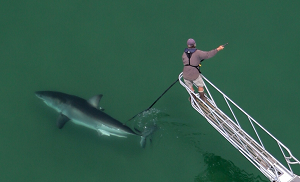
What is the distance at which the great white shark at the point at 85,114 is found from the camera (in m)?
19.5

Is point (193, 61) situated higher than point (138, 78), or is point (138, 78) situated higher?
point (138, 78)

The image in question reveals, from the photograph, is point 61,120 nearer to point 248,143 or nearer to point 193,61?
point 193,61

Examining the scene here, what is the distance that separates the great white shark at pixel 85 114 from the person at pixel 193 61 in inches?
149

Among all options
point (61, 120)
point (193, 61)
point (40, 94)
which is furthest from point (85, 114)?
point (193, 61)

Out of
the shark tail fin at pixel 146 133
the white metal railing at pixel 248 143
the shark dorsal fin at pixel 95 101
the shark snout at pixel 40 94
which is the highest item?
the shark snout at pixel 40 94

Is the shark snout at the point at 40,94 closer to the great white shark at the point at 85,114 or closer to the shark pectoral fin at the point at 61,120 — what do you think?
the great white shark at the point at 85,114

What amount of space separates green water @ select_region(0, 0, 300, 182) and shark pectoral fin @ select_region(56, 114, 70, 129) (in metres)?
0.33

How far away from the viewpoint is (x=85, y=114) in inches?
787

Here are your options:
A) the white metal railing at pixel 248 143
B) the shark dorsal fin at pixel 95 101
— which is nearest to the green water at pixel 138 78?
the shark dorsal fin at pixel 95 101

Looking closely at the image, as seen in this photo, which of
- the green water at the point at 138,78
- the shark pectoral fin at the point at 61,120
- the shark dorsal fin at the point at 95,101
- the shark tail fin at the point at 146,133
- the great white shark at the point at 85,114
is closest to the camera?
the green water at the point at 138,78

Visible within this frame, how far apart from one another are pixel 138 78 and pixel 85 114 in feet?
11.6

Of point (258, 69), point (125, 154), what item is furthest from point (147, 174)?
point (258, 69)

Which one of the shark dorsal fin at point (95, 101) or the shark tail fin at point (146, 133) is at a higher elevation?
the shark dorsal fin at point (95, 101)

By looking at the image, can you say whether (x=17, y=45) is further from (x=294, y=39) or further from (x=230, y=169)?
(x=294, y=39)
